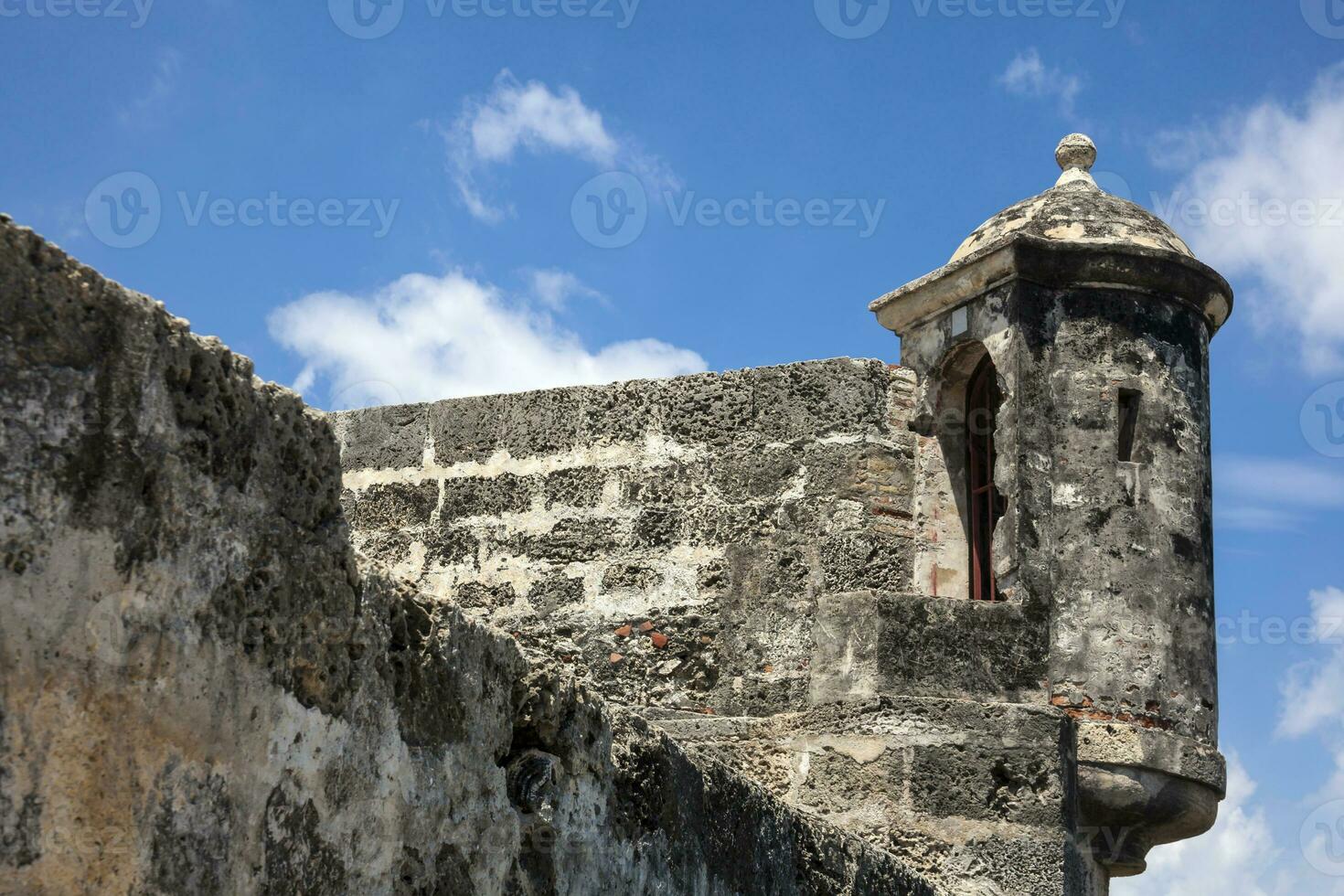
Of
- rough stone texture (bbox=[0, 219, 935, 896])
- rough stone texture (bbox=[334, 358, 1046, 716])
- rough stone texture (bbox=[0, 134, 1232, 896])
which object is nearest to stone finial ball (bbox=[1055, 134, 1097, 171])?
rough stone texture (bbox=[0, 134, 1232, 896])

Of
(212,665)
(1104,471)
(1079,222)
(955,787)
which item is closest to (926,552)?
(1104,471)

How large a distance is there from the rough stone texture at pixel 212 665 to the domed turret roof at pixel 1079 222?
4645mm

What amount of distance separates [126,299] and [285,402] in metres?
0.45

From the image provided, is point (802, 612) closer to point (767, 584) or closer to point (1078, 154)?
point (767, 584)

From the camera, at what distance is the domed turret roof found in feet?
27.1

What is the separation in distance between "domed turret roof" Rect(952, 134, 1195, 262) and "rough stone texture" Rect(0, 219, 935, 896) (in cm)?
465

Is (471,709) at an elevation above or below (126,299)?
below

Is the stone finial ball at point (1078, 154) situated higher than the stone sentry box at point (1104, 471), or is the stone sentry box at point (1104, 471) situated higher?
the stone finial ball at point (1078, 154)

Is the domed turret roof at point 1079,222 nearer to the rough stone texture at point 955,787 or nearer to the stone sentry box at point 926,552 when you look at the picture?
the stone sentry box at point 926,552

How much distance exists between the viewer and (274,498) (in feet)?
10.5

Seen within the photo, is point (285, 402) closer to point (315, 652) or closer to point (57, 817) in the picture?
point (315, 652)

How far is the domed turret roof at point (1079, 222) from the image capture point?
8.25m

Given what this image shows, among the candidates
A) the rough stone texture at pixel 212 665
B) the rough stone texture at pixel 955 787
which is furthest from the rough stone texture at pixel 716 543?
the rough stone texture at pixel 212 665

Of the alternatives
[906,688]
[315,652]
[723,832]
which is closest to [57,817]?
[315,652]
